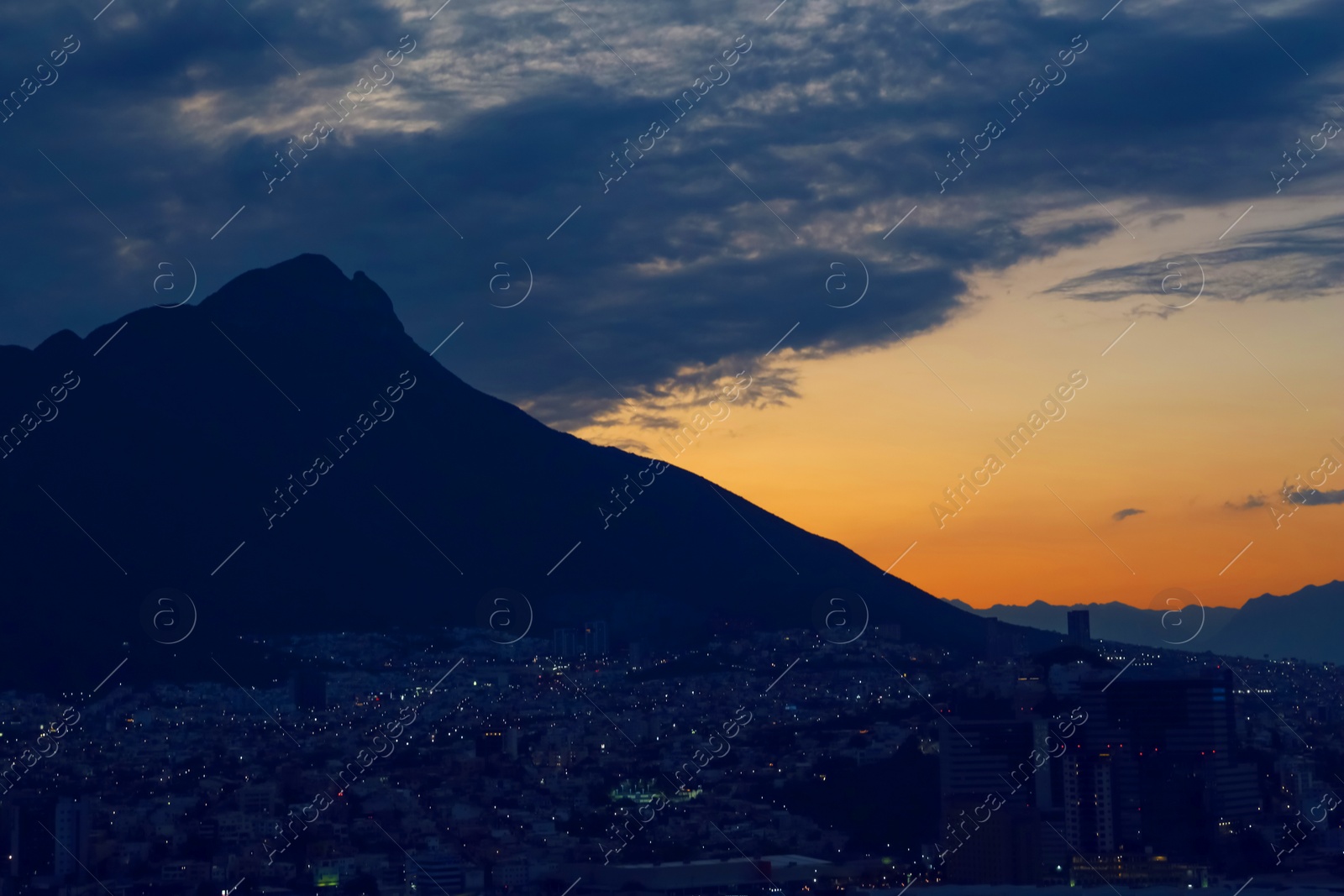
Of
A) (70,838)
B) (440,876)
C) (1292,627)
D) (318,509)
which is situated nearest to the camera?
(440,876)

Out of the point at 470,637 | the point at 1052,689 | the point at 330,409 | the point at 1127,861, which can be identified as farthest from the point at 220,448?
the point at 1127,861

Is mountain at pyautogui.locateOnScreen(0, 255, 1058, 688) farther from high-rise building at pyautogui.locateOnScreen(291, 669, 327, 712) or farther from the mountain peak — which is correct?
high-rise building at pyautogui.locateOnScreen(291, 669, 327, 712)

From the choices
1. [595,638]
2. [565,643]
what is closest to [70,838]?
[565,643]

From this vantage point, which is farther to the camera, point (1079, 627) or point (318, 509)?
point (318, 509)

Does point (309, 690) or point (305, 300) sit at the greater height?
point (305, 300)

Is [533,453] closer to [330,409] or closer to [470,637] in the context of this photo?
[330,409]

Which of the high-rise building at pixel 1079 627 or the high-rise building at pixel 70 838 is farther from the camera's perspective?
the high-rise building at pixel 1079 627

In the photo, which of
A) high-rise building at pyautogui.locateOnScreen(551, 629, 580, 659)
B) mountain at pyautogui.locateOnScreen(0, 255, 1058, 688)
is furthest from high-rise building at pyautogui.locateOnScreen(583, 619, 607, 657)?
mountain at pyautogui.locateOnScreen(0, 255, 1058, 688)

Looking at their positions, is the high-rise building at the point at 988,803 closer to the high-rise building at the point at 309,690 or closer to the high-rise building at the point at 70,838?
the high-rise building at the point at 70,838

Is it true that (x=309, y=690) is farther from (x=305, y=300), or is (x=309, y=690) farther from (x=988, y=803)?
(x=305, y=300)

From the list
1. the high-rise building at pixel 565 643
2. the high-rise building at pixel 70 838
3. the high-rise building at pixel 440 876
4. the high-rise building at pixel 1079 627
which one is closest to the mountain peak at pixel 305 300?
the high-rise building at pixel 565 643
